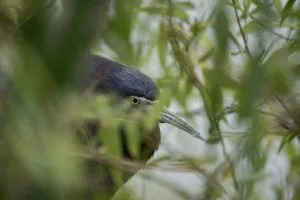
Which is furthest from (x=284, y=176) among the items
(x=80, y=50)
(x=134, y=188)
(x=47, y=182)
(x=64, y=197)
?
(x=80, y=50)

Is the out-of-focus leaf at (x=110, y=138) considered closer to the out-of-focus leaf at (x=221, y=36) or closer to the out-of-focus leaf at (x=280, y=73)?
the out-of-focus leaf at (x=280, y=73)

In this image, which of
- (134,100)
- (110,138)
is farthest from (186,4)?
(134,100)

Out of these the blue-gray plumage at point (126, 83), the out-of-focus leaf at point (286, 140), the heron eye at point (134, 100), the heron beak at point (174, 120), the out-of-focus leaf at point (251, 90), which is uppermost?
the out-of-focus leaf at point (251, 90)

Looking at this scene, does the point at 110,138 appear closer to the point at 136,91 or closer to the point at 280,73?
the point at 280,73

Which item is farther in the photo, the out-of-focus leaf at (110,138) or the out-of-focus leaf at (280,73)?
the out-of-focus leaf at (110,138)

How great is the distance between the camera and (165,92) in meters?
1.23

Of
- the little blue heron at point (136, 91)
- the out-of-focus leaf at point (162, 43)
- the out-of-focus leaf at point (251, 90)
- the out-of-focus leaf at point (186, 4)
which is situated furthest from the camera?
the little blue heron at point (136, 91)

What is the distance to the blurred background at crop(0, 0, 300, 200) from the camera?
61cm

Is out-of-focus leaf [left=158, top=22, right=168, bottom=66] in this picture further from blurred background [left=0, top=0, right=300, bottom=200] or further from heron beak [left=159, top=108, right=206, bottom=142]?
heron beak [left=159, top=108, right=206, bottom=142]

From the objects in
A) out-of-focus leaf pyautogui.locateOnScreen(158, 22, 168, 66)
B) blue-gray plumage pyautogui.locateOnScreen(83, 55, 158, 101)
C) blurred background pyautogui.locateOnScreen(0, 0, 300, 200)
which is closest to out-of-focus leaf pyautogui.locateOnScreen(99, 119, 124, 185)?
blurred background pyautogui.locateOnScreen(0, 0, 300, 200)

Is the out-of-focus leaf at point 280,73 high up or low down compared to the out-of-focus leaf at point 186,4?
up

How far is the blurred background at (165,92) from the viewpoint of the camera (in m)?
0.61

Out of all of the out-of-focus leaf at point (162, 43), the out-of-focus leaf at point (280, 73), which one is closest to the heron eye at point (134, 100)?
the out-of-focus leaf at point (162, 43)

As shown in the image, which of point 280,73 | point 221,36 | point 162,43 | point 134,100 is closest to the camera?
point 221,36
